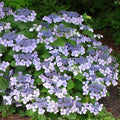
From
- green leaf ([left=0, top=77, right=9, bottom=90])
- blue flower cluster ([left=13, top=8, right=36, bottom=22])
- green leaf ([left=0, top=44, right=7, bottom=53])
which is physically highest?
blue flower cluster ([left=13, top=8, right=36, bottom=22])

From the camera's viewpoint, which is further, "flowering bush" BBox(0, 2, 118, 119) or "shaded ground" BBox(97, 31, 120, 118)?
"shaded ground" BBox(97, 31, 120, 118)

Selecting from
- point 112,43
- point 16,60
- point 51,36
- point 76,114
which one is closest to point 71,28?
point 51,36

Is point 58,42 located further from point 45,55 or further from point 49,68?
point 49,68

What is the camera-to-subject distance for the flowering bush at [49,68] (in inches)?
150

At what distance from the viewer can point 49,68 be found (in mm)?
3828

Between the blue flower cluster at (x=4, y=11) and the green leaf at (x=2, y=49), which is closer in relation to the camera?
the green leaf at (x=2, y=49)

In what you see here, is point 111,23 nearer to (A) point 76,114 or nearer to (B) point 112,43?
(B) point 112,43

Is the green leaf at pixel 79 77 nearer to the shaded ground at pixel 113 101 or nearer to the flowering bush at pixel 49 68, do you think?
the flowering bush at pixel 49 68

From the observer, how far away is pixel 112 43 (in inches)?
297

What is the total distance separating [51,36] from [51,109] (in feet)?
2.96

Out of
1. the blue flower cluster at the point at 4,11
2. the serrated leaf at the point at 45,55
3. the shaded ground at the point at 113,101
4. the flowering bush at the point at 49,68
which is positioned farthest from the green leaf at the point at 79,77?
the blue flower cluster at the point at 4,11

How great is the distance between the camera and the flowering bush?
3.81 m

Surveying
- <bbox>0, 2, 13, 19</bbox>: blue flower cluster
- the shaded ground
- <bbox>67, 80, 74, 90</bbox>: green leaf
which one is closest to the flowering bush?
<bbox>67, 80, 74, 90</bbox>: green leaf

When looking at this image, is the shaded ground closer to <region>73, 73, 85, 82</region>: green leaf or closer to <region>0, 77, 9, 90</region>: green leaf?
<region>73, 73, 85, 82</region>: green leaf
